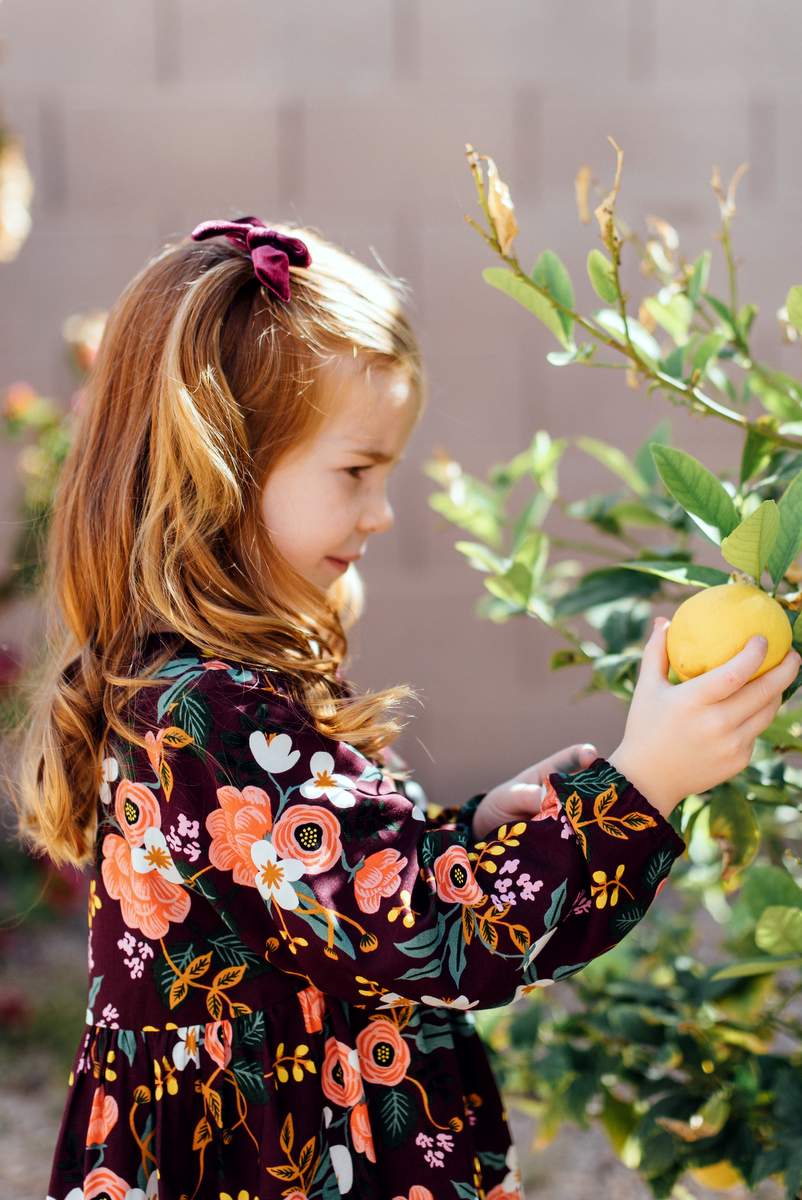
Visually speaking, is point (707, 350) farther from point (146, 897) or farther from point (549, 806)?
point (146, 897)

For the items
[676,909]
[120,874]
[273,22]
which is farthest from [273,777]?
[273,22]

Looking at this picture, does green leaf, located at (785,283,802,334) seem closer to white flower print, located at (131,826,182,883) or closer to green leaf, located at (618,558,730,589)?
green leaf, located at (618,558,730,589)

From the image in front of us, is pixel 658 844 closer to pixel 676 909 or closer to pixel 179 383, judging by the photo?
pixel 179 383

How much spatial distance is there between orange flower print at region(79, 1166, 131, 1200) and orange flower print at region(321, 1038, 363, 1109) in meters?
0.20

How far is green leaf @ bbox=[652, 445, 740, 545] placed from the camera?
0.94 metres

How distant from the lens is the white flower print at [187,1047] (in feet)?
3.83

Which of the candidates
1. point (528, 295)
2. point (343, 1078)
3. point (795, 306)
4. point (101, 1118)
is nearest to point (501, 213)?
point (528, 295)

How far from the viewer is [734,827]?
43.8 inches

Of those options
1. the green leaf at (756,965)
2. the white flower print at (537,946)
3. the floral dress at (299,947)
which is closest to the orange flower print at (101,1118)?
the floral dress at (299,947)

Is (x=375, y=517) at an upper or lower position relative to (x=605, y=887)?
upper

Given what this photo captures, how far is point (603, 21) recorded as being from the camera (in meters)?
3.43

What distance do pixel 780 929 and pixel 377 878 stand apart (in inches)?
12.7

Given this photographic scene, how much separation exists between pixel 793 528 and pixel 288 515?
1.78 ft

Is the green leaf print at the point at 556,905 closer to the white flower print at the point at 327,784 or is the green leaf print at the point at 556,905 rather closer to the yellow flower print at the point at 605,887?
the yellow flower print at the point at 605,887
